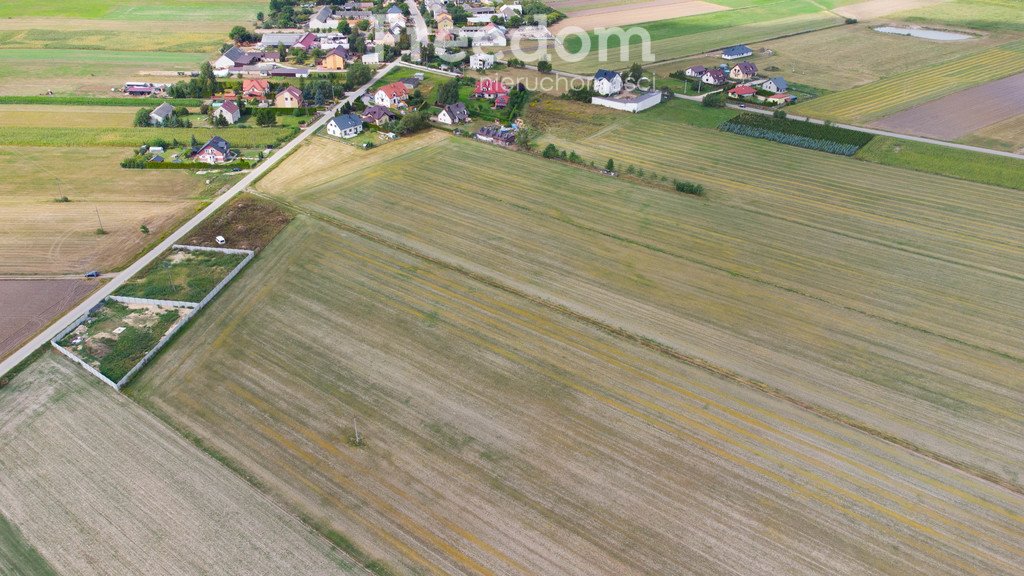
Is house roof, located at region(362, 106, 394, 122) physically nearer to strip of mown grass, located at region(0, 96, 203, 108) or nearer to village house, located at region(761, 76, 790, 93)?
strip of mown grass, located at region(0, 96, 203, 108)

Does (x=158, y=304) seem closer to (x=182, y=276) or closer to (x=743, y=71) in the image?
(x=182, y=276)

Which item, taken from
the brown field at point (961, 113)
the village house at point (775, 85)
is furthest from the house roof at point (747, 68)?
the brown field at point (961, 113)

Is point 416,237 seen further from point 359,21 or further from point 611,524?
point 359,21

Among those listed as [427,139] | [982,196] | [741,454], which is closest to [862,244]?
[982,196]

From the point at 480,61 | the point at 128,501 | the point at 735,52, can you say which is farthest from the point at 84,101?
the point at 735,52

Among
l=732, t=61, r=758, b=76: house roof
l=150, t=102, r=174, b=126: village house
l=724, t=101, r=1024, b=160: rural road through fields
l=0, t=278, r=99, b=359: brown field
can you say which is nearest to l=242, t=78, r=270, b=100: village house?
l=150, t=102, r=174, b=126: village house

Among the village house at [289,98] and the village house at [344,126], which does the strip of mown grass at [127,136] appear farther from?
the village house at [289,98]
